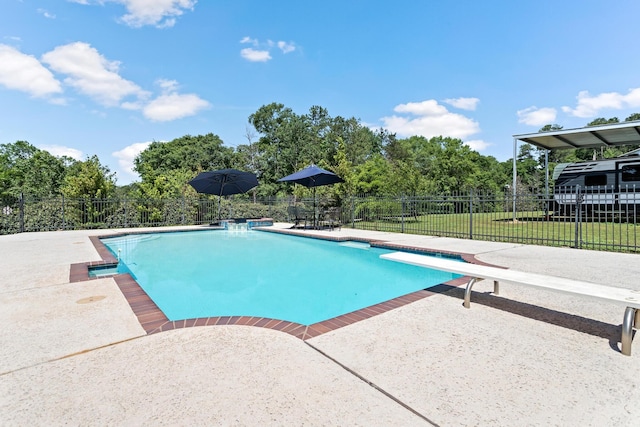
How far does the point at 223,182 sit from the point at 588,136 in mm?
16968

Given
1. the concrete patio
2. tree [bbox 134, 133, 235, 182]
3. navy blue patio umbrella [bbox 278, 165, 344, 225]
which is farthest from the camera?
tree [bbox 134, 133, 235, 182]

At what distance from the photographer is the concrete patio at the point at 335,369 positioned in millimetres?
1813

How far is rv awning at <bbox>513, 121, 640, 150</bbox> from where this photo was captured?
12703mm

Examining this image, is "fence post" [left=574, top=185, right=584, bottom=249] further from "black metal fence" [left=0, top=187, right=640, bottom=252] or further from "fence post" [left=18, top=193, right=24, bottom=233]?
"fence post" [left=18, top=193, right=24, bottom=233]

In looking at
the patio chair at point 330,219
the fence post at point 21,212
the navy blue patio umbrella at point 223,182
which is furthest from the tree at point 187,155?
the patio chair at point 330,219

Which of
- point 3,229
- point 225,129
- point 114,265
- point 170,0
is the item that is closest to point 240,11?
point 170,0

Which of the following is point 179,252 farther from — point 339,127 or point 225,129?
point 339,127

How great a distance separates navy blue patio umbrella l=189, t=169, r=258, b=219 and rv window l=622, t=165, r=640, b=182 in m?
17.8

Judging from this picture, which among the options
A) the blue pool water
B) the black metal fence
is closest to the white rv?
the black metal fence

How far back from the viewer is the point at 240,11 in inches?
468

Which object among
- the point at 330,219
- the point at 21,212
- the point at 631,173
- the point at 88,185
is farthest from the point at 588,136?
the point at 21,212

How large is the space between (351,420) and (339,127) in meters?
39.4

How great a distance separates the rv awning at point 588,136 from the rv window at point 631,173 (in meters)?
1.30

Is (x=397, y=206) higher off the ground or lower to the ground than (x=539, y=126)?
lower
